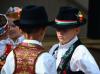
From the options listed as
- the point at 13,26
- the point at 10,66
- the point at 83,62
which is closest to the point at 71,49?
the point at 83,62

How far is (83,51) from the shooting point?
5.00 metres

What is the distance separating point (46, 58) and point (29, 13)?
1.51 feet

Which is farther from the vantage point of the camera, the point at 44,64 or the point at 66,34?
the point at 66,34

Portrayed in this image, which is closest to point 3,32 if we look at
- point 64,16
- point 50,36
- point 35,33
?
point 64,16

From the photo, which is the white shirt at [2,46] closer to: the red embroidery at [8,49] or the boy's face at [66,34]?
the red embroidery at [8,49]

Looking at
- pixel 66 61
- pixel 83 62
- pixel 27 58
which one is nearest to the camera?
pixel 27 58

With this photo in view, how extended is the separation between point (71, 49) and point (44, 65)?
3.44ft

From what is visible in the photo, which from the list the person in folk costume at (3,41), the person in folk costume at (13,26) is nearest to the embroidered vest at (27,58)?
the person in folk costume at (3,41)

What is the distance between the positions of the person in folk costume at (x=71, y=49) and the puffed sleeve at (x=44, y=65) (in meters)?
0.79

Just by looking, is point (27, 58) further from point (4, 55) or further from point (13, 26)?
point (13, 26)

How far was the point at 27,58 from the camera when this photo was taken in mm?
4270

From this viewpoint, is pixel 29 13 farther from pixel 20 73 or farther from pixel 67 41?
pixel 67 41

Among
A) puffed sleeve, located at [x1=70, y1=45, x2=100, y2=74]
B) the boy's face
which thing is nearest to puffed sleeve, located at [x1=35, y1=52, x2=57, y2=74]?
puffed sleeve, located at [x1=70, y1=45, x2=100, y2=74]

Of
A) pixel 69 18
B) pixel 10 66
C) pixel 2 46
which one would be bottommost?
pixel 2 46
